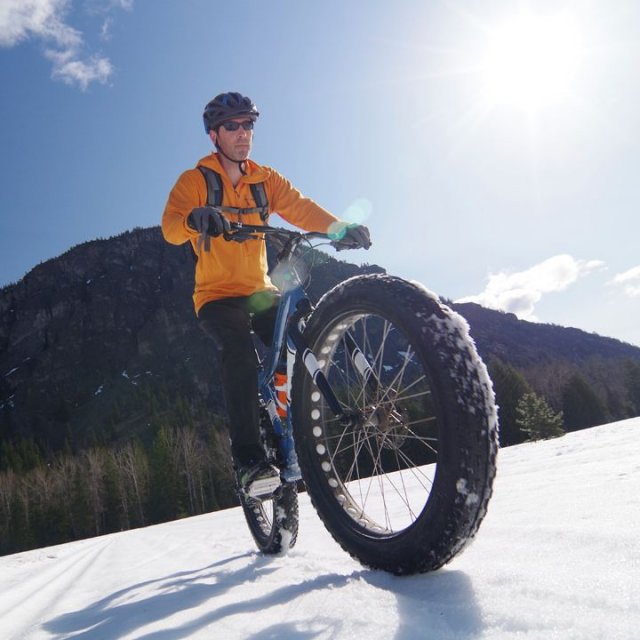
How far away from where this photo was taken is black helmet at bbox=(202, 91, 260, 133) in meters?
3.54

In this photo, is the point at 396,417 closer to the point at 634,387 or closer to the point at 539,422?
the point at 539,422

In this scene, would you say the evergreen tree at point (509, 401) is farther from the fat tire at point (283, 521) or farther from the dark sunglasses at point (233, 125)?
the dark sunglasses at point (233, 125)

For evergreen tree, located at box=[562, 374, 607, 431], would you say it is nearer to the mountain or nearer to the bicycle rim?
the bicycle rim

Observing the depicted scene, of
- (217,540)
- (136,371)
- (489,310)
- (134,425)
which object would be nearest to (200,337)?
(136,371)

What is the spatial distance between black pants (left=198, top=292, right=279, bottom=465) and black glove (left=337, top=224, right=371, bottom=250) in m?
0.80

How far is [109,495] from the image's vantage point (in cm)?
6156

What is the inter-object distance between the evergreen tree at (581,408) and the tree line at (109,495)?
147 ft

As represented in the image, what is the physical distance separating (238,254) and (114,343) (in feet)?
529

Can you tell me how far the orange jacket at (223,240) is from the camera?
10.8 ft

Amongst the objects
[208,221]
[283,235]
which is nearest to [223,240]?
[283,235]

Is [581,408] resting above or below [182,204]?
below

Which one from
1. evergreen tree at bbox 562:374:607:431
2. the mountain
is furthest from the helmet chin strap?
the mountain

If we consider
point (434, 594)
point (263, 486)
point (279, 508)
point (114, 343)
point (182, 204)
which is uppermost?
point (114, 343)

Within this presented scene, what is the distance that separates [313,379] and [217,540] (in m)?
3.25
